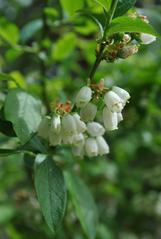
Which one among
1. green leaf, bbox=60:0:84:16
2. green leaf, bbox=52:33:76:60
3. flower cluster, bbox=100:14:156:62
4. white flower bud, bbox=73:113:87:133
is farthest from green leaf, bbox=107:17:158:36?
green leaf, bbox=52:33:76:60

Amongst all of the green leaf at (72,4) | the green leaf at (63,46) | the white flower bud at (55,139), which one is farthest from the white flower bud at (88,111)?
the green leaf at (63,46)

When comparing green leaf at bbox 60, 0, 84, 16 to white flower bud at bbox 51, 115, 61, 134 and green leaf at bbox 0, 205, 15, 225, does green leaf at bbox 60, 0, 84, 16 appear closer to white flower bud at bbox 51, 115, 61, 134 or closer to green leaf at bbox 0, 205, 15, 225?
white flower bud at bbox 51, 115, 61, 134

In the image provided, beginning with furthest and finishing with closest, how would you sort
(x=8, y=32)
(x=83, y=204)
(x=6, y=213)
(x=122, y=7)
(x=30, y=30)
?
(x=6, y=213) → (x=30, y=30) → (x=8, y=32) → (x=83, y=204) → (x=122, y=7)

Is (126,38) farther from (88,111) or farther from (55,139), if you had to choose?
(55,139)

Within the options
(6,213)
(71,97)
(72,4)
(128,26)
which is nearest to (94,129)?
(128,26)

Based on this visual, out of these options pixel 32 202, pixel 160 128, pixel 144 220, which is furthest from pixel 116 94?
pixel 144 220

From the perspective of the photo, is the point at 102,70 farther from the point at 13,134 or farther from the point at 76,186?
the point at 13,134

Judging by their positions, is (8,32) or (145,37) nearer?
(145,37)
